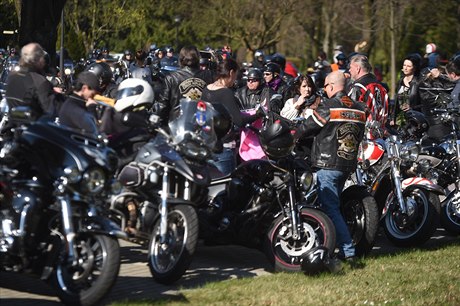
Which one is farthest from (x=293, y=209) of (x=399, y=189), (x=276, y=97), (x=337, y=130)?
(x=276, y=97)

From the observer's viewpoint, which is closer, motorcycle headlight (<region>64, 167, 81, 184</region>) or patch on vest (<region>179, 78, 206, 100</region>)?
motorcycle headlight (<region>64, 167, 81, 184</region>)

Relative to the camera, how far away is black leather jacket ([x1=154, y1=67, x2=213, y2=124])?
1224cm

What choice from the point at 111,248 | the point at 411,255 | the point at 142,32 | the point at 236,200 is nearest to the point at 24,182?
the point at 111,248

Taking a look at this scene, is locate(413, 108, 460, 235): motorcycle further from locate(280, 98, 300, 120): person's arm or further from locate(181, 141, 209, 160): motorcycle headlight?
locate(181, 141, 209, 160): motorcycle headlight

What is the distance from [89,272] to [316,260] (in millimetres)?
2438

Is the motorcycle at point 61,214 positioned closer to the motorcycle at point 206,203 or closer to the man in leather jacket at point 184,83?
the motorcycle at point 206,203

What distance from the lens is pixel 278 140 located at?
374 inches

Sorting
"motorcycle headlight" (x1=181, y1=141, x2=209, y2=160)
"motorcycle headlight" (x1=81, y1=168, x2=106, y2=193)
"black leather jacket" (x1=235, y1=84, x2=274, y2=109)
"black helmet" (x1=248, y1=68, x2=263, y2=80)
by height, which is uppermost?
"black helmet" (x1=248, y1=68, x2=263, y2=80)

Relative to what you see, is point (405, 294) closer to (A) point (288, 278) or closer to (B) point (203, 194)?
(A) point (288, 278)

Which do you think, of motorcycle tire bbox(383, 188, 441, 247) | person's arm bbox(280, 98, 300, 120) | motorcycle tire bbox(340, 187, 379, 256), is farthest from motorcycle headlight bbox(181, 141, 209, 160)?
person's arm bbox(280, 98, 300, 120)

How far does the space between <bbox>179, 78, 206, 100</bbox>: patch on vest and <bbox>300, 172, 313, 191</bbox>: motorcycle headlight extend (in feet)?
9.66

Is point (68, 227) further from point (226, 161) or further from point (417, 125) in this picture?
point (417, 125)

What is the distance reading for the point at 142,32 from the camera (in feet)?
171

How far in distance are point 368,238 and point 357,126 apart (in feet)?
4.07
